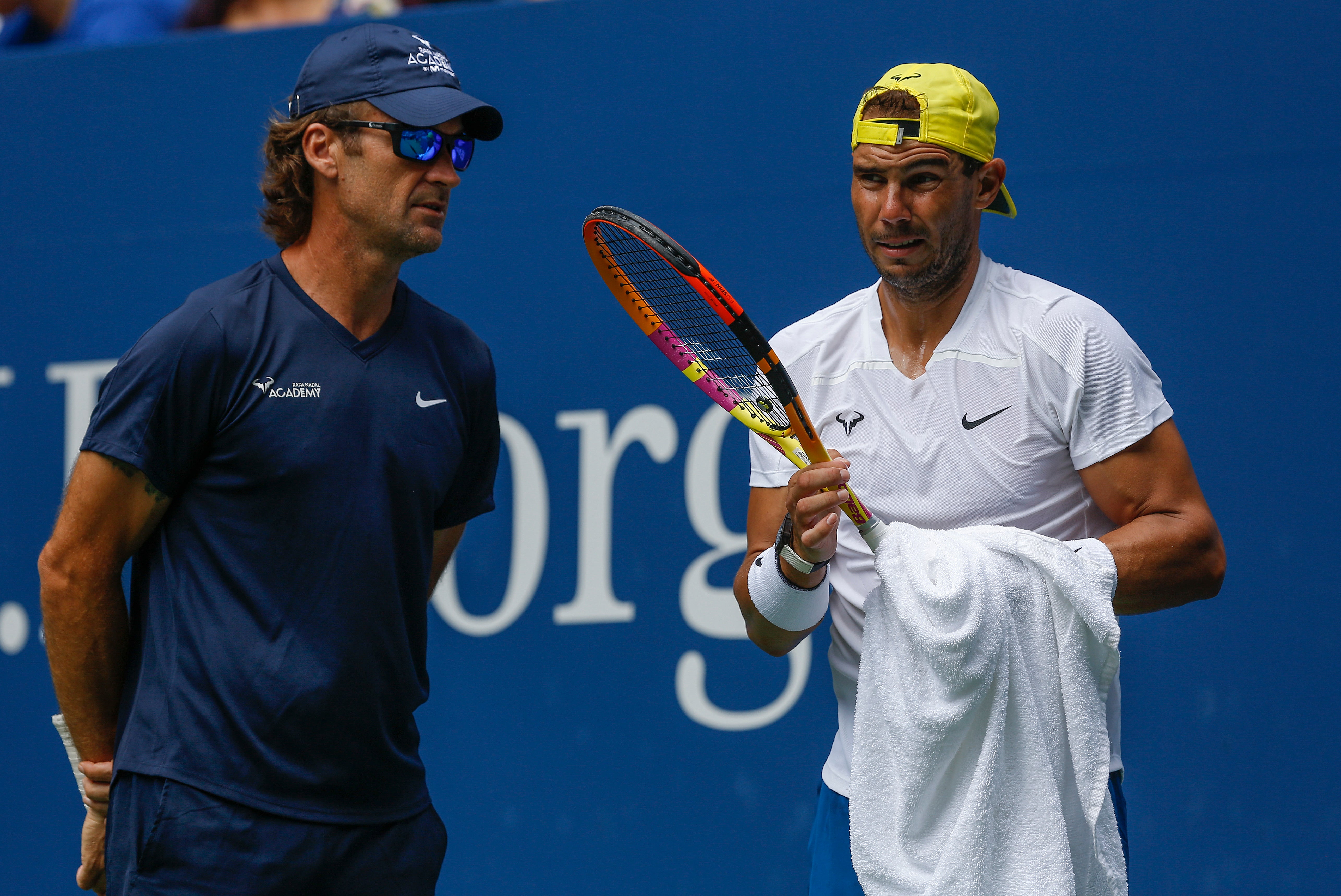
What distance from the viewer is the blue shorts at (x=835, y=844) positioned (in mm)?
1880

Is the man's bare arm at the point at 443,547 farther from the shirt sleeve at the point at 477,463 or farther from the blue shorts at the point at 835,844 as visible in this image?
the blue shorts at the point at 835,844

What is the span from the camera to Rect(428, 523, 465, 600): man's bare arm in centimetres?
225

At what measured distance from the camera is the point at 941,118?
1.92m

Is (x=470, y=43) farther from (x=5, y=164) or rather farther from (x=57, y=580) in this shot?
(x=57, y=580)

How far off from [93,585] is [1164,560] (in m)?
1.47

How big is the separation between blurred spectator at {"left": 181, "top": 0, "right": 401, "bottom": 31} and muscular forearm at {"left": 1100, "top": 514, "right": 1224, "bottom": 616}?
109 inches

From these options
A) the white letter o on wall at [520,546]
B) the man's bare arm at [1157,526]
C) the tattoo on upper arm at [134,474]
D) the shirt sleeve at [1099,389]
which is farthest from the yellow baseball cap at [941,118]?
the white letter o on wall at [520,546]

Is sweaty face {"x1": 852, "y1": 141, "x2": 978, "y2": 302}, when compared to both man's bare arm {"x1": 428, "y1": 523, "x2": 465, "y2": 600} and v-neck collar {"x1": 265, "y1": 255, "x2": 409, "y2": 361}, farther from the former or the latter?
man's bare arm {"x1": 428, "y1": 523, "x2": 465, "y2": 600}

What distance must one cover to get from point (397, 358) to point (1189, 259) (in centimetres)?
177

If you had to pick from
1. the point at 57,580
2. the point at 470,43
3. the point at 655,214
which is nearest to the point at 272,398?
the point at 57,580

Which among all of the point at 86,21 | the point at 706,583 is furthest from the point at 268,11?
the point at 706,583

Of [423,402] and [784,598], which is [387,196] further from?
[784,598]

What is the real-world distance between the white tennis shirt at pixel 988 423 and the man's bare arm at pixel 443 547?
66 cm

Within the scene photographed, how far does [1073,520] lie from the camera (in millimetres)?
1911
